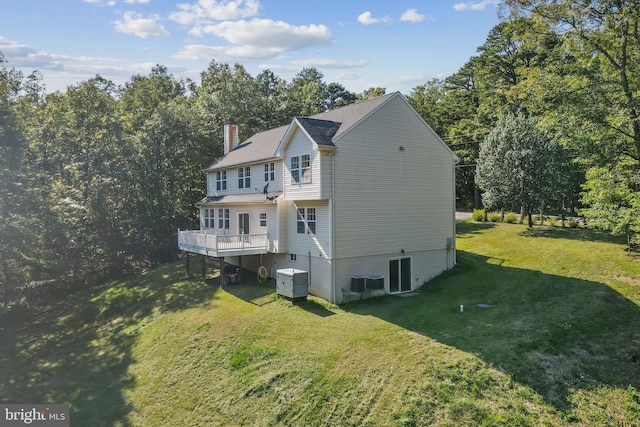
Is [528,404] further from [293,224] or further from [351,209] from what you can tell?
[293,224]

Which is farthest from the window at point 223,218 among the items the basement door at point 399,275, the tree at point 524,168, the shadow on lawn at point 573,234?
the shadow on lawn at point 573,234

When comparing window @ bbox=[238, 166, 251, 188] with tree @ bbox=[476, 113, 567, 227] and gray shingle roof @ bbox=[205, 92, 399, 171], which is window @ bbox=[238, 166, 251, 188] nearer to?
gray shingle roof @ bbox=[205, 92, 399, 171]

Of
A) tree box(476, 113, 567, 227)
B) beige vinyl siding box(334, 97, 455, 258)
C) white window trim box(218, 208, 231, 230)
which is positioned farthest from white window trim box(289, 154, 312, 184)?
tree box(476, 113, 567, 227)

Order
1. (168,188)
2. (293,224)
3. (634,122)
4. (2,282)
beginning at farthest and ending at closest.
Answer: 1. (168,188)
2. (2,282)
3. (293,224)
4. (634,122)

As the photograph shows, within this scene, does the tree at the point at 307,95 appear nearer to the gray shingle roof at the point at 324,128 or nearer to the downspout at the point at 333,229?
the gray shingle roof at the point at 324,128

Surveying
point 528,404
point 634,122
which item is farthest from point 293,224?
point 634,122

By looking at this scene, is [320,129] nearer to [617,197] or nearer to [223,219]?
[223,219]
